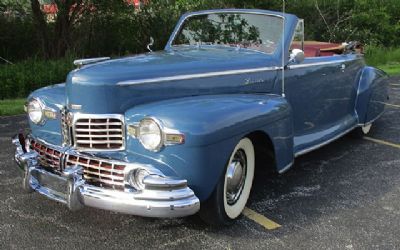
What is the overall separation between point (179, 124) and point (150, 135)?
228 millimetres

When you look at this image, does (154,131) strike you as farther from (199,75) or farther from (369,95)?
(369,95)

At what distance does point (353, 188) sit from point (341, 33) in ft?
46.2

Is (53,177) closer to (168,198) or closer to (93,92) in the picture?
(93,92)

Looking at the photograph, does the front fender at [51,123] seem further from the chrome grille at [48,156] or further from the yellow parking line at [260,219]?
the yellow parking line at [260,219]

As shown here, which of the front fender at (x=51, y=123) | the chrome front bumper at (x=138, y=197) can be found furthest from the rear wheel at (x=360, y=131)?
the front fender at (x=51, y=123)

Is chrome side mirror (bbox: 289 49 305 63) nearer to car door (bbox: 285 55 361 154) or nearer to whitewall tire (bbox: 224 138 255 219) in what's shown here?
car door (bbox: 285 55 361 154)

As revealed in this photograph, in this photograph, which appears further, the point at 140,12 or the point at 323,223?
the point at 140,12

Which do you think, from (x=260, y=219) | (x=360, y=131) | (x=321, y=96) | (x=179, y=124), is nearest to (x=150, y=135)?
(x=179, y=124)

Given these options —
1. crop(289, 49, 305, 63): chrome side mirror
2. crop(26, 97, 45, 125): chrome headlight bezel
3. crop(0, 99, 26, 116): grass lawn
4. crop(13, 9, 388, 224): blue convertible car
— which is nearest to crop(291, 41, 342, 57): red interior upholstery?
crop(13, 9, 388, 224): blue convertible car

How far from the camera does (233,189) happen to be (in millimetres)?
3885

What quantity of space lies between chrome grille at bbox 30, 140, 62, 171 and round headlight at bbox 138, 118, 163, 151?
70 centimetres

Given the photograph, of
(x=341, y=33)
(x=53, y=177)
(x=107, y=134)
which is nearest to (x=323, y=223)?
(x=107, y=134)

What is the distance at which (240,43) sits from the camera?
4.98m

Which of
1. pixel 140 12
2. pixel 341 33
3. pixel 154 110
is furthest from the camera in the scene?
pixel 341 33
